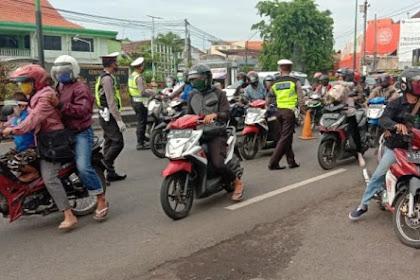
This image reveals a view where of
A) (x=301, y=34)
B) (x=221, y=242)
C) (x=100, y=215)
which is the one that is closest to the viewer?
(x=221, y=242)

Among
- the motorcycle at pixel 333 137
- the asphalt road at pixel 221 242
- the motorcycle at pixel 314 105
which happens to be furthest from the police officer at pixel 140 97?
the motorcycle at pixel 333 137

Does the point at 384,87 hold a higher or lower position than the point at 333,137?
higher

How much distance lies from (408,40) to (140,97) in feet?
143

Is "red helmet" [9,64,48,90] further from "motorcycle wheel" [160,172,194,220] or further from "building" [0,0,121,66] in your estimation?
"building" [0,0,121,66]

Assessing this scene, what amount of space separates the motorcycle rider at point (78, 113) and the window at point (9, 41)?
1310 inches

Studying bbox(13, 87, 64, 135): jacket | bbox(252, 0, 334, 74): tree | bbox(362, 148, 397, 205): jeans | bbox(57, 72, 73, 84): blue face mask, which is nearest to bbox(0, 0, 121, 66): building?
bbox(252, 0, 334, 74): tree

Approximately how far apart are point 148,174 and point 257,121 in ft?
7.62

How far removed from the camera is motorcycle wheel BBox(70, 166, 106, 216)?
5321mm

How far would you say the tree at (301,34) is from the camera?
3228 centimetres

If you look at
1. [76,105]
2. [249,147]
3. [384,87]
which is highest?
[384,87]

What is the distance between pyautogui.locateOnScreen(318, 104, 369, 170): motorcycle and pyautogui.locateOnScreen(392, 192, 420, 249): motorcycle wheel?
10.9 feet

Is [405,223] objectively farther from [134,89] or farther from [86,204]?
[134,89]

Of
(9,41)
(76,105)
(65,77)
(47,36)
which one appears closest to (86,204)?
(76,105)

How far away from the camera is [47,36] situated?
35.6m
